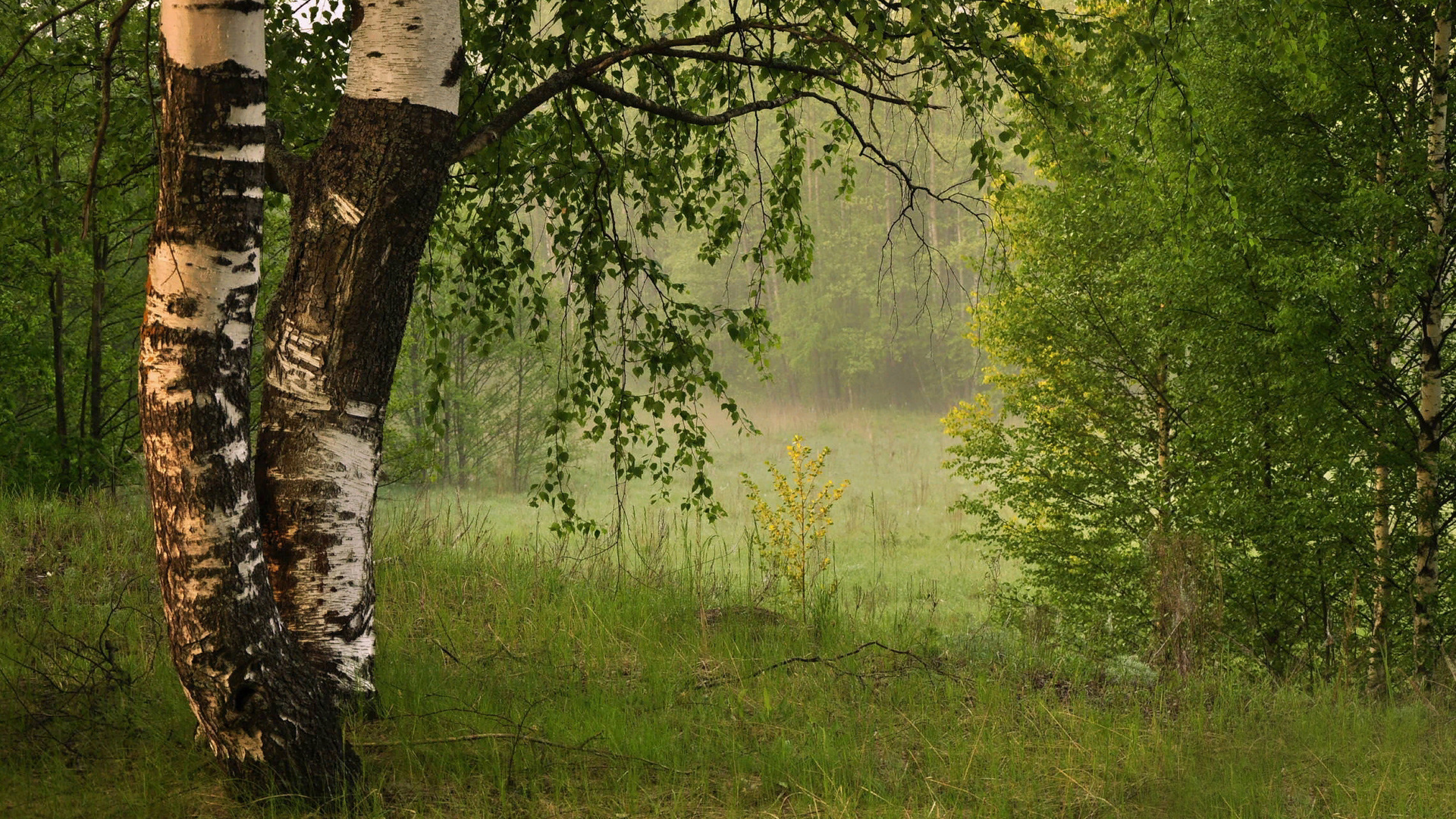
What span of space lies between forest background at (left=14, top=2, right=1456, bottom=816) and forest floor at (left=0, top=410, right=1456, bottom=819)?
0.9 inches

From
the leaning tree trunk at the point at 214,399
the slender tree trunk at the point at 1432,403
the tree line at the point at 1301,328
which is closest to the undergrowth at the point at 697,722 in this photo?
the leaning tree trunk at the point at 214,399

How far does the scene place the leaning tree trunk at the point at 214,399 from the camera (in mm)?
2676

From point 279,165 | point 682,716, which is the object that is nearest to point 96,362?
point 279,165

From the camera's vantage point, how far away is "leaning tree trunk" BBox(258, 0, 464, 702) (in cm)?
314

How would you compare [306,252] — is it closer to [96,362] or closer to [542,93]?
[542,93]

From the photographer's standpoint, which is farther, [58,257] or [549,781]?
[58,257]

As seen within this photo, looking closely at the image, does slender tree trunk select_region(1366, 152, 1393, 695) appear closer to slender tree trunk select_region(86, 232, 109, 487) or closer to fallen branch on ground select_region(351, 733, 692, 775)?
fallen branch on ground select_region(351, 733, 692, 775)

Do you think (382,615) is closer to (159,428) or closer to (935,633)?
(159,428)

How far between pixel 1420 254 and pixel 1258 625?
109 inches

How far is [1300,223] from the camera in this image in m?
6.29

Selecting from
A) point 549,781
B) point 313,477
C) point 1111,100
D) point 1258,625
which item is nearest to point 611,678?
point 549,781

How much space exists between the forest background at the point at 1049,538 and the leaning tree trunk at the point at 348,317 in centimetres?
59

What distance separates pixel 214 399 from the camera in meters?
2.72

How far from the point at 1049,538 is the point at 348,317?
7.26 m
